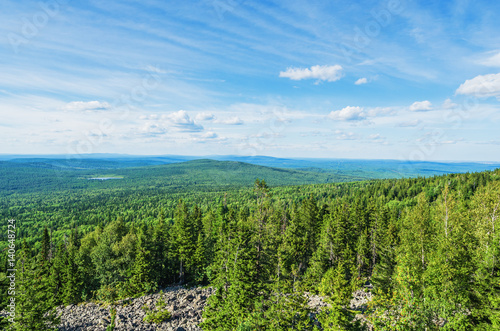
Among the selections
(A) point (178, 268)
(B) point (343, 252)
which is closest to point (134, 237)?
(A) point (178, 268)

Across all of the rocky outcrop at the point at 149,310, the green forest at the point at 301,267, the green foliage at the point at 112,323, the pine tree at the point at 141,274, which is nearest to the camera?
the green forest at the point at 301,267

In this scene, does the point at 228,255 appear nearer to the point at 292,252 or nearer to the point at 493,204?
the point at 292,252

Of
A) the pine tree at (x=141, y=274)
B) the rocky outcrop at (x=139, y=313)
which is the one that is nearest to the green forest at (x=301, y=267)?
the pine tree at (x=141, y=274)

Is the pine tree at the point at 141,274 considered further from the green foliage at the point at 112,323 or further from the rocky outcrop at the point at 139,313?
the green foliage at the point at 112,323

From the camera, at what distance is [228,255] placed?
3431 centimetres

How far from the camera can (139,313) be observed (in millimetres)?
38812

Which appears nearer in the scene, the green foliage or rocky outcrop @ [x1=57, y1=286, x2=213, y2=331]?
the green foliage

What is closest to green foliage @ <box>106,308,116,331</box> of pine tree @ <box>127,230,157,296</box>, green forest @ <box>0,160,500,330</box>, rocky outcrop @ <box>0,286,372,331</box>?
rocky outcrop @ <box>0,286,372,331</box>

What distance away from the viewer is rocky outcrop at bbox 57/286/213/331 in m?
34.8

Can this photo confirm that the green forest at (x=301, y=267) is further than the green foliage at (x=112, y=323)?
No

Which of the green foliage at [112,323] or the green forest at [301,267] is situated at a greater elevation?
the green forest at [301,267]

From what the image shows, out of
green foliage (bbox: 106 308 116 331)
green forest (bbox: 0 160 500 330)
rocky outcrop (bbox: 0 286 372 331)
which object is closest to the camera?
green forest (bbox: 0 160 500 330)

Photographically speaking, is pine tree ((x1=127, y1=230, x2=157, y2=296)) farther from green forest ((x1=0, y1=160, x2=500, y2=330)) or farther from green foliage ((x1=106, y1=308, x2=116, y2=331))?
green foliage ((x1=106, y1=308, x2=116, y2=331))

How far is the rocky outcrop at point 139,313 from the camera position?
114 feet
